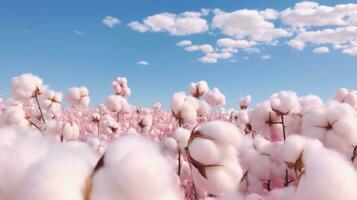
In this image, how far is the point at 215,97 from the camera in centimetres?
751

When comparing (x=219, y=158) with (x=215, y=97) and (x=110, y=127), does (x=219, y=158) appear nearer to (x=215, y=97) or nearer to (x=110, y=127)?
(x=215, y=97)

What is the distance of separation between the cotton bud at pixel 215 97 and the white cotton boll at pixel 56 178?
6792 mm

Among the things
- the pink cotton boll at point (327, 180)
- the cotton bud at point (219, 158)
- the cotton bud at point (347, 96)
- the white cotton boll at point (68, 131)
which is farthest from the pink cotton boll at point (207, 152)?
the white cotton boll at point (68, 131)

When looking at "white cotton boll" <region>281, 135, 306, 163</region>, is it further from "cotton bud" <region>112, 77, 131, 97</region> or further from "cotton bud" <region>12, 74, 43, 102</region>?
"cotton bud" <region>112, 77, 131, 97</region>

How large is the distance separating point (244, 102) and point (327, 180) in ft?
29.1

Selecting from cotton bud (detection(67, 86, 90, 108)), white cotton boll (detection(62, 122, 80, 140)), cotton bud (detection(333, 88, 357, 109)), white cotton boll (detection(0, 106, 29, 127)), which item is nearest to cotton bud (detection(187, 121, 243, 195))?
cotton bud (detection(333, 88, 357, 109))

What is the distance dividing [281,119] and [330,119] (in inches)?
35.9

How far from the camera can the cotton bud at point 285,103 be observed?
11.0ft

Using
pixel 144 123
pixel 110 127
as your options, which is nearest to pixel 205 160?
pixel 144 123

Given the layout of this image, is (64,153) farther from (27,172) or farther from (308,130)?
(308,130)

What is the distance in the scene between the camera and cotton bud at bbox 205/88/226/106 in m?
7.52

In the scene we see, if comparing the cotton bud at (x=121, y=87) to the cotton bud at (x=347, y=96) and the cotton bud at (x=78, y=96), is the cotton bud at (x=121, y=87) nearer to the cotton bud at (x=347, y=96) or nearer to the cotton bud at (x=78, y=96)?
the cotton bud at (x=78, y=96)

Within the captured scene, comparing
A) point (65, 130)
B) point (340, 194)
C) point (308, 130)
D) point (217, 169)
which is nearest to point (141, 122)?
point (65, 130)

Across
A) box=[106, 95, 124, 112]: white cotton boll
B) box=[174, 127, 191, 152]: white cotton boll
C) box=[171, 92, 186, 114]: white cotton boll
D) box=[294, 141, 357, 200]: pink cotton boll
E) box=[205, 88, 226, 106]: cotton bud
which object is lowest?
box=[106, 95, 124, 112]: white cotton boll
